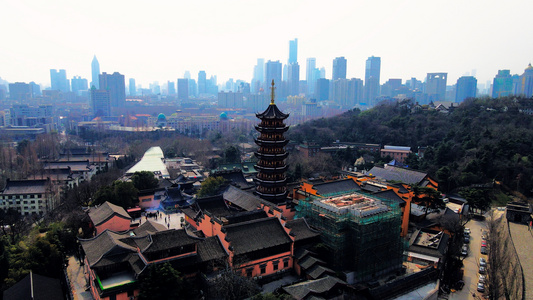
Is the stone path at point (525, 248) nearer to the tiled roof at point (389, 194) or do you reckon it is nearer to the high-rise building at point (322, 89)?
the tiled roof at point (389, 194)

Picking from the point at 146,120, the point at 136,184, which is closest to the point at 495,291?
the point at 136,184

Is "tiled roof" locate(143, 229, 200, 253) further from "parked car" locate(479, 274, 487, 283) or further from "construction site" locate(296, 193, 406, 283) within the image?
"parked car" locate(479, 274, 487, 283)

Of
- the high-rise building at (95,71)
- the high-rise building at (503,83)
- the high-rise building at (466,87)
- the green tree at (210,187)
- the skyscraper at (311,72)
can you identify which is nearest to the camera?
the green tree at (210,187)

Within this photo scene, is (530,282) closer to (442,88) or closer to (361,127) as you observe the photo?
(361,127)

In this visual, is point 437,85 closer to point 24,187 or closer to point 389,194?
point 389,194

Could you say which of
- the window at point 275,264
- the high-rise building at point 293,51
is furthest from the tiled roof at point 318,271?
the high-rise building at point 293,51

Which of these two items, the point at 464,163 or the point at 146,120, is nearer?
the point at 464,163
